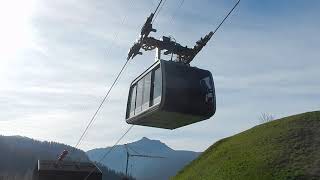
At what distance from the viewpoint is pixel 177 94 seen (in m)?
19.8

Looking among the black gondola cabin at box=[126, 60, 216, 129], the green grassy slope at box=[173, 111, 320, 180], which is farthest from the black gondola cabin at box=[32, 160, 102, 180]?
the black gondola cabin at box=[126, 60, 216, 129]

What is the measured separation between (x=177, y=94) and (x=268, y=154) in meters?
22.8

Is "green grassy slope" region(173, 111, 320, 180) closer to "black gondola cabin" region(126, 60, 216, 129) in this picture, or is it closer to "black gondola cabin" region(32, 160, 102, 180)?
"black gondola cabin" region(32, 160, 102, 180)

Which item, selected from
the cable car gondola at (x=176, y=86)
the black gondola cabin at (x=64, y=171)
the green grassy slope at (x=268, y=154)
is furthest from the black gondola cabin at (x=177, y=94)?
the black gondola cabin at (x=64, y=171)

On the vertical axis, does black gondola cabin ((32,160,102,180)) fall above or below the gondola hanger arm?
below

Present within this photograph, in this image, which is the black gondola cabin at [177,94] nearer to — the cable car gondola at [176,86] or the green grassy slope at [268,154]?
the cable car gondola at [176,86]

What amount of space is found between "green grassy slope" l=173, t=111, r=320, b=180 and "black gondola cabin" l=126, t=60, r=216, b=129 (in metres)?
17.0

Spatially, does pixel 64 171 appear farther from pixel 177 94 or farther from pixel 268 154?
pixel 177 94

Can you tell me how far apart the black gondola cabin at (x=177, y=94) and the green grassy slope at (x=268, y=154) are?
17.0 m

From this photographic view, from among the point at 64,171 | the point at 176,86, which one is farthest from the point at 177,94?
the point at 64,171

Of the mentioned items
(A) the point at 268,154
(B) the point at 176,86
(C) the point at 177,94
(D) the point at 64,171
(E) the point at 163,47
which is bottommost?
(D) the point at 64,171

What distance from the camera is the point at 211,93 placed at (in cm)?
2052

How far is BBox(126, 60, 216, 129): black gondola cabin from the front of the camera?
19734 millimetres

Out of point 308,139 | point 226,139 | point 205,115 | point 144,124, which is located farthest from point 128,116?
point 226,139
